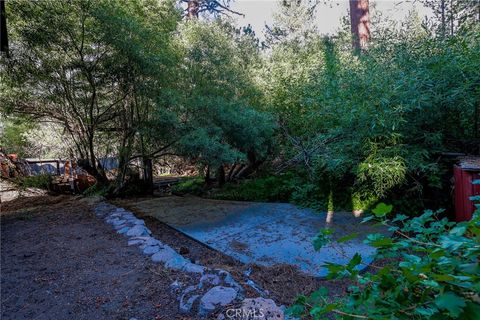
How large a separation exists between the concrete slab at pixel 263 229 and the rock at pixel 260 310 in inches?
18.5

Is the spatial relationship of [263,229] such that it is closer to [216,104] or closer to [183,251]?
[183,251]

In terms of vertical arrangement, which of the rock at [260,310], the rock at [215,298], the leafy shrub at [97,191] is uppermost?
the leafy shrub at [97,191]

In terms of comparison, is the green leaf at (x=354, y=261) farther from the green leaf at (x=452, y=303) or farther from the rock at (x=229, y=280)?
the rock at (x=229, y=280)

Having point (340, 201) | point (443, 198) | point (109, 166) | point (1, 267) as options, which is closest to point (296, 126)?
point (340, 201)

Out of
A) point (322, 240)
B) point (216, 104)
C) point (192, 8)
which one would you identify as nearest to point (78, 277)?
point (322, 240)

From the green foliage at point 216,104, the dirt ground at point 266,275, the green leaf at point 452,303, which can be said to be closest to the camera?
the green leaf at point 452,303

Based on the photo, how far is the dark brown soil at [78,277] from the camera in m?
1.81

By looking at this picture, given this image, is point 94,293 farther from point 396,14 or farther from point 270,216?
point 396,14

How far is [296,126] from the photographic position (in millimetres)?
5434

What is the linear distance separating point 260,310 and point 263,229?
74.6 inches

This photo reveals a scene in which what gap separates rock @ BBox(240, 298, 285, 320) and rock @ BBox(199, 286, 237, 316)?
10 cm

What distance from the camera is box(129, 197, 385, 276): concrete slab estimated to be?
2732mm

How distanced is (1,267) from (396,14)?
37.4 ft

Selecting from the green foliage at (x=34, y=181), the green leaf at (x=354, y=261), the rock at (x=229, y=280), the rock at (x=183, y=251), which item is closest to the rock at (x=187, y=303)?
the rock at (x=229, y=280)
